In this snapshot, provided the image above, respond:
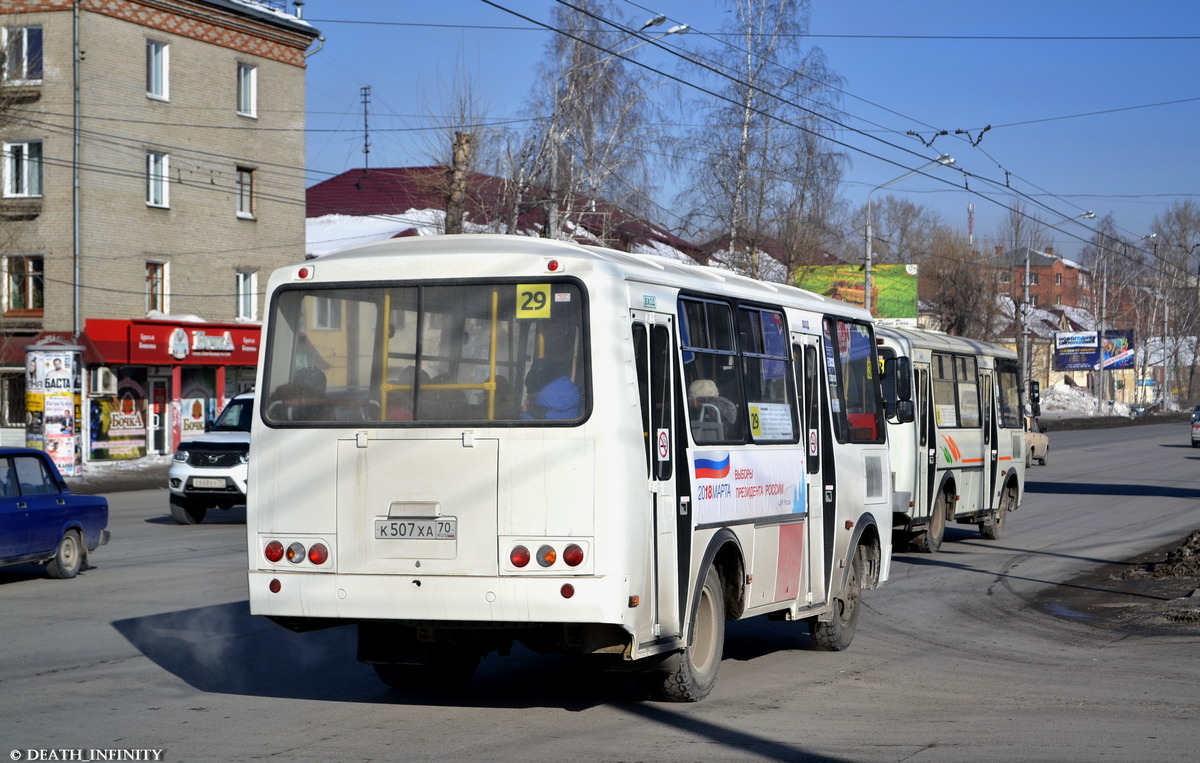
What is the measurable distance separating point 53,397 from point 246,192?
520 inches

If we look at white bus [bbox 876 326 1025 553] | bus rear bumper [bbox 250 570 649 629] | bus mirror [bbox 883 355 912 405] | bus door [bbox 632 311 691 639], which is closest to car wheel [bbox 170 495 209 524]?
white bus [bbox 876 326 1025 553]

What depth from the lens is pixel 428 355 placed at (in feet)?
25.0

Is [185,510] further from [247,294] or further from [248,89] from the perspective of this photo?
[248,89]

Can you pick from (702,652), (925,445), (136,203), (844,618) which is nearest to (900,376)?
(844,618)

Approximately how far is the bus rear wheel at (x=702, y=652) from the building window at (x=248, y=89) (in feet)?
119

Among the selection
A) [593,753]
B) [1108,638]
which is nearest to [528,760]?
[593,753]

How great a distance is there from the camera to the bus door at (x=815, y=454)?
32.7 feet

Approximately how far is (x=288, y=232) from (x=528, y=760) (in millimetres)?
38251

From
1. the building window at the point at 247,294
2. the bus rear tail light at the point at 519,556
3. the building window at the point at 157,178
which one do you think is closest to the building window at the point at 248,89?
the building window at the point at 157,178

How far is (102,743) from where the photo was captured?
7.03 metres

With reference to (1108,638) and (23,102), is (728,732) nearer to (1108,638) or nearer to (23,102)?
(1108,638)

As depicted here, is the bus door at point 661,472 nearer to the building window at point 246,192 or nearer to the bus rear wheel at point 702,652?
the bus rear wheel at point 702,652

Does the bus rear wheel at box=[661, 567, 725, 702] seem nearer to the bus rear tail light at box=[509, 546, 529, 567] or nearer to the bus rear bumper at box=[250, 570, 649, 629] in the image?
the bus rear bumper at box=[250, 570, 649, 629]

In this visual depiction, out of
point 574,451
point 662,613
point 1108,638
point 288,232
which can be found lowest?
point 1108,638
